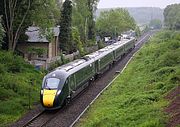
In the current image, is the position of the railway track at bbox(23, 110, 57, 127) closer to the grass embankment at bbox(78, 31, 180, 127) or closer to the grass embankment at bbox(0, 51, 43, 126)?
the grass embankment at bbox(0, 51, 43, 126)

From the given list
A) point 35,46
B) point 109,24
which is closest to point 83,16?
point 35,46

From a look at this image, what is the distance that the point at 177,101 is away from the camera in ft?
67.4

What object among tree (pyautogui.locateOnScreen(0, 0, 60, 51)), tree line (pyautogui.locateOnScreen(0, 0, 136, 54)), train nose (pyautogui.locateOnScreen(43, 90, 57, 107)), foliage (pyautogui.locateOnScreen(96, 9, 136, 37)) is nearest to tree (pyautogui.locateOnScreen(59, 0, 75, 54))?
tree line (pyautogui.locateOnScreen(0, 0, 136, 54))

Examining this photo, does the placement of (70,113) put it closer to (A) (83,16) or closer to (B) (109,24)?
(A) (83,16)

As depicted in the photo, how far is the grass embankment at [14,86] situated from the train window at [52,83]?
2.23 m

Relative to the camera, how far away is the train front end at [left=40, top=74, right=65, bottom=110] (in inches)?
941

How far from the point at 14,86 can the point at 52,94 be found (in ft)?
18.0

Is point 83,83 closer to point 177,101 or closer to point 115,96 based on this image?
point 115,96

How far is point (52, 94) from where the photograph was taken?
2402 centimetres

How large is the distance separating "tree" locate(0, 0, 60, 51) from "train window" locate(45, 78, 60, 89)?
1492cm

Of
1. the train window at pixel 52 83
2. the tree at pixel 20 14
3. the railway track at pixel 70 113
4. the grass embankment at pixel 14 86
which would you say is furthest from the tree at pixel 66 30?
the train window at pixel 52 83

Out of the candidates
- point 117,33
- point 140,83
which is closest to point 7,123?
point 140,83

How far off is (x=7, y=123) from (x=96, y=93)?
32.1ft

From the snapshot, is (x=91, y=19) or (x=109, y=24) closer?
(x=91, y=19)
